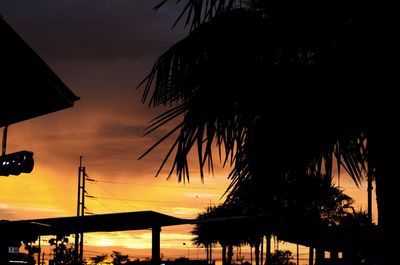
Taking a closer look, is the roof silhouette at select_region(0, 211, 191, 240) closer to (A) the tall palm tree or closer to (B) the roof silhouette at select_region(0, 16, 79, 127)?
(B) the roof silhouette at select_region(0, 16, 79, 127)

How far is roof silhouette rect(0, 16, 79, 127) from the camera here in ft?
14.0

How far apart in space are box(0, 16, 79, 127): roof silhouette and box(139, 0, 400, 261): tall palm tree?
2.93 feet

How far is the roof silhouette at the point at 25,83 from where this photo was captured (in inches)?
169

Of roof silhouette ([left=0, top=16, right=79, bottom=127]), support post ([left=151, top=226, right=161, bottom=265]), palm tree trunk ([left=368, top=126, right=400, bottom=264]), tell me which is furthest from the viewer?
support post ([left=151, top=226, right=161, bottom=265])

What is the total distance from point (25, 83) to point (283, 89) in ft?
7.08

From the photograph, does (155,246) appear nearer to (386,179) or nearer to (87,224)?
(87,224)

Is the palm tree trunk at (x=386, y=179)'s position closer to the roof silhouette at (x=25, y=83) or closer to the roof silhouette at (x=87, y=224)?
the roof silhouette at (x=25, y=83)

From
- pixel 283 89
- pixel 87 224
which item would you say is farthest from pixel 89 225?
pixel 283 89

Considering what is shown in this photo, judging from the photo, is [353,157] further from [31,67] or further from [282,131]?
[31,67]

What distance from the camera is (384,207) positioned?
4.04m

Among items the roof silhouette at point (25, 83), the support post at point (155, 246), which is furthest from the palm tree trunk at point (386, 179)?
the support post at point (155, 246)

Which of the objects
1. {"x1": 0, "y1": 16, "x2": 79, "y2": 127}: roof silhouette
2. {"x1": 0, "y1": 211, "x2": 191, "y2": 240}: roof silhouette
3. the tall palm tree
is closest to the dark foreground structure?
{"x1": 0, "y1": 211, "x2": 191, "y2": 240}: roof silhouette

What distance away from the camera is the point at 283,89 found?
437cm

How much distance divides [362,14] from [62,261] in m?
49.1
